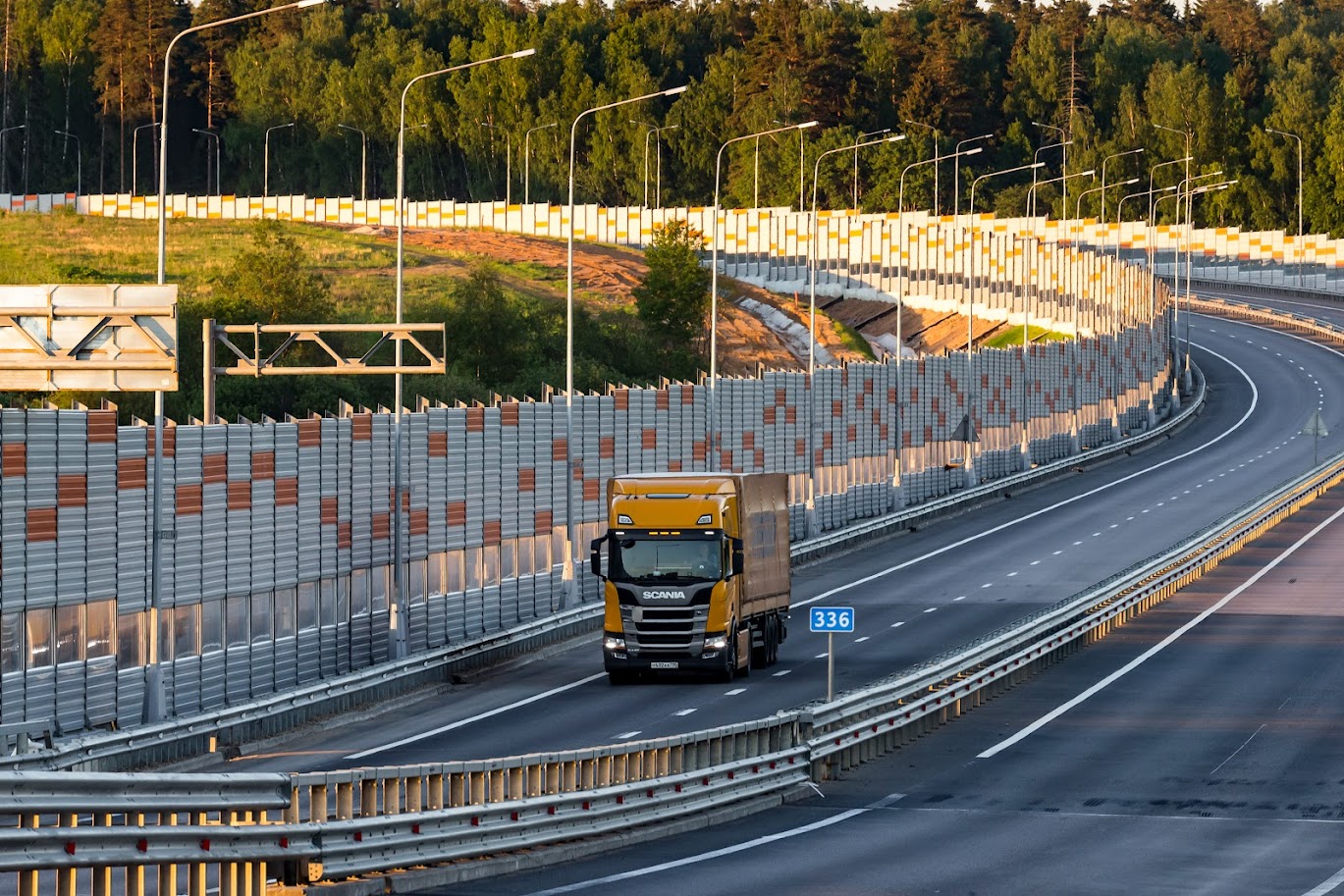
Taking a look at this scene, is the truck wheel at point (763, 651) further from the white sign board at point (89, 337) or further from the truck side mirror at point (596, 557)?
the white sign board at point (89, 337)

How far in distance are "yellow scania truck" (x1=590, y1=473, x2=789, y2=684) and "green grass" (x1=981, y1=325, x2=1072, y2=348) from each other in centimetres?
8587

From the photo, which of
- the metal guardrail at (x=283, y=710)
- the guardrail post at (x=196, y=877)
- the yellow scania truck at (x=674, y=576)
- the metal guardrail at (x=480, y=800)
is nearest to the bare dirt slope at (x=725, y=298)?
the metal guardrail at (x=283, y=710)

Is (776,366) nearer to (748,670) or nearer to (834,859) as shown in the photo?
(748,670)

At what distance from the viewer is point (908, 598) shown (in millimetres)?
56375

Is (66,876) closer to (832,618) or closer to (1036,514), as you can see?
(832,618)

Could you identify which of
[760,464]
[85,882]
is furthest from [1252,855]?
[760,464]

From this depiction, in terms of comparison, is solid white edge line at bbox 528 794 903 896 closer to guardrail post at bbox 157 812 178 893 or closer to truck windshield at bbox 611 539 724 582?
guardrail post at bbox 157 812 178 893

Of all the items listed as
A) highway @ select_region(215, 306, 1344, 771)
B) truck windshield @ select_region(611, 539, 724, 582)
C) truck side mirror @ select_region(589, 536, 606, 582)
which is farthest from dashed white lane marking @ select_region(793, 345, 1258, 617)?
truck side mirror @ select_region(589, 536, 606, 582)

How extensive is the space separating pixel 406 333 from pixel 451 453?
6128 millimetres

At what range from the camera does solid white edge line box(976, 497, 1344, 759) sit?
121 feet

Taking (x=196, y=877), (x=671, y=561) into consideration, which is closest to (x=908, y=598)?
(x=671, y=561)

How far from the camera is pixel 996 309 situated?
5133 inches

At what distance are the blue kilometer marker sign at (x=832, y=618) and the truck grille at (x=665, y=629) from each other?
8.04 metres

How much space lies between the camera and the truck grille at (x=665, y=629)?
4162 centimetres
